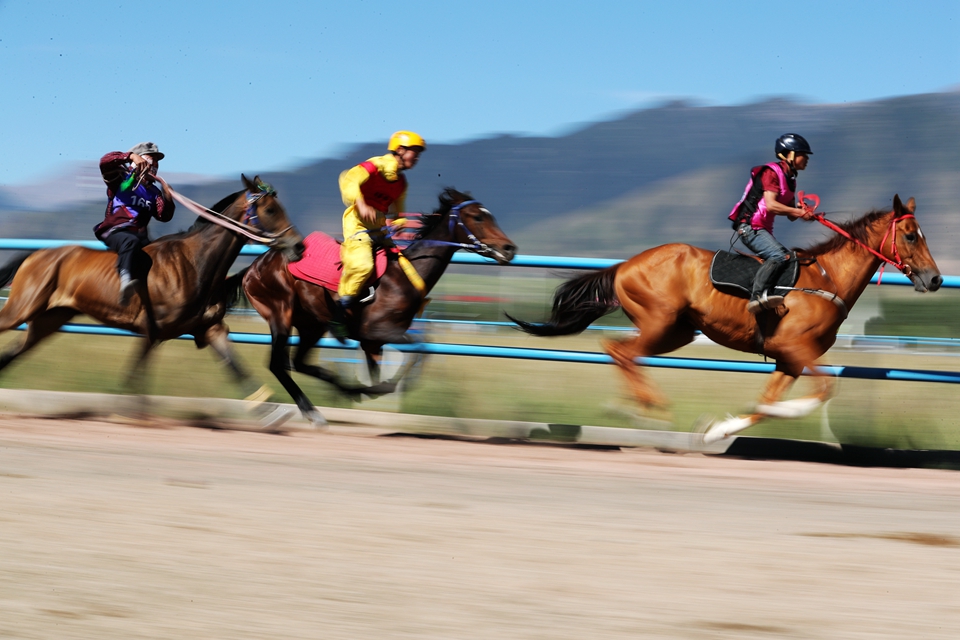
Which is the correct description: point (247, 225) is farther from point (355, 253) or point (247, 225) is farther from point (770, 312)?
point (770, 312)

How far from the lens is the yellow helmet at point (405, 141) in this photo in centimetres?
849

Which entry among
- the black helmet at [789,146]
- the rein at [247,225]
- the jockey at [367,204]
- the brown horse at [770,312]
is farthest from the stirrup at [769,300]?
the rein at [247,225]

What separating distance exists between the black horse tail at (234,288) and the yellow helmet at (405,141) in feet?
6.02

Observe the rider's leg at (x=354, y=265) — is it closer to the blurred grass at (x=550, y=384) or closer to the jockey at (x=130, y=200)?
the blurred grass at (x=550, y=384)

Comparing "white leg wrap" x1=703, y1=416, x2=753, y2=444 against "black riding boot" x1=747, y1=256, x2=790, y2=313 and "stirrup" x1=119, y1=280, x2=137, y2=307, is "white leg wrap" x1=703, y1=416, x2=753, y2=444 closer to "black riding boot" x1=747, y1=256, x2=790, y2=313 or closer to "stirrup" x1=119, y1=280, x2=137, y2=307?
"black riding boot" x1=747, y1=256, x2=790, y2=313

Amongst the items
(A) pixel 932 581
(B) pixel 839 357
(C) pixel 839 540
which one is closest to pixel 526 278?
(B) pixel 839 357

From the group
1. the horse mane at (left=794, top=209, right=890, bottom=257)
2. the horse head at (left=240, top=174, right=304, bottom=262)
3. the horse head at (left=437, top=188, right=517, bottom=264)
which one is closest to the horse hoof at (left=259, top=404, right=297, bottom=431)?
the horse head at (left=240, top=174, right=304, bottom=262)

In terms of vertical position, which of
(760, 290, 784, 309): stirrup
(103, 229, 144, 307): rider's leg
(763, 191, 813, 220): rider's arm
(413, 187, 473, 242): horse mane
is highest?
(763, 191, 813, 220): rider's arm

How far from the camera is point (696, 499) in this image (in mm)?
5973

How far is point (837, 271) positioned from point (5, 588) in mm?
6483

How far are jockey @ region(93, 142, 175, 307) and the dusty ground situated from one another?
85.1 inches

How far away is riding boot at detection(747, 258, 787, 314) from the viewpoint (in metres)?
8.12

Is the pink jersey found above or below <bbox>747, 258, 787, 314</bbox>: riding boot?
above

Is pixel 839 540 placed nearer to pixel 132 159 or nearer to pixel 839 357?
pixel 839 357
